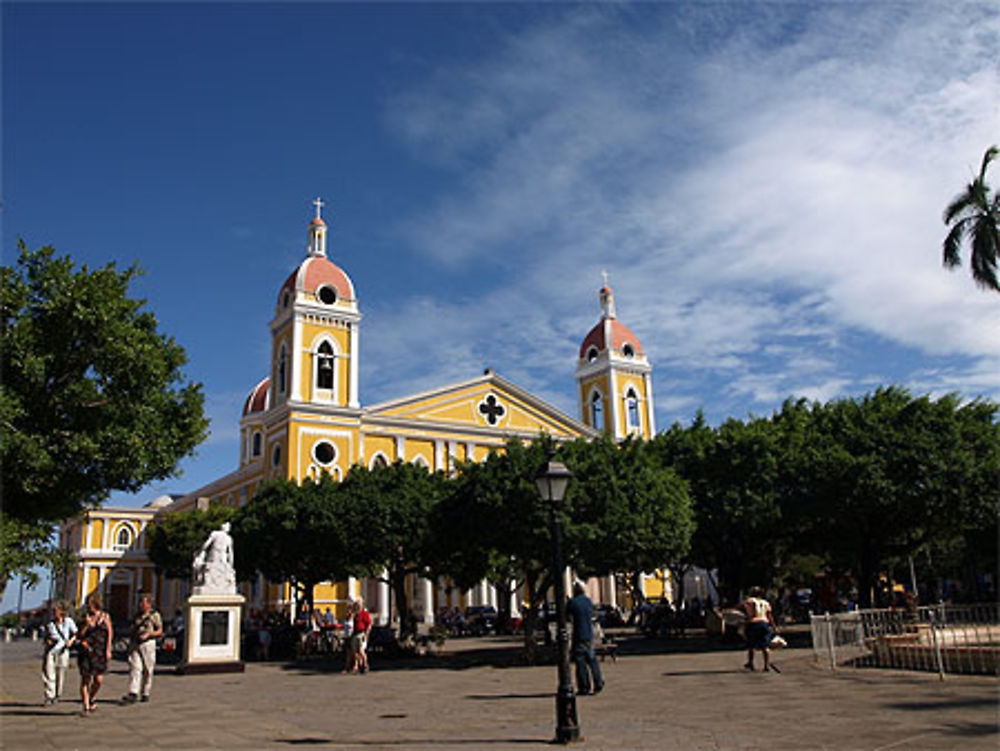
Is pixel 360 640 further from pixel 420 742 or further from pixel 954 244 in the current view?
pixel 954 244

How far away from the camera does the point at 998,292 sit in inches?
967

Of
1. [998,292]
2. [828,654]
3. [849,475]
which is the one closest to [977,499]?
[849,475]

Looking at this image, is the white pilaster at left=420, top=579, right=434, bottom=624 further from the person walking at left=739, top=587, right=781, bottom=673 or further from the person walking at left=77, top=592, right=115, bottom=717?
the person walking at left=77, top=592, right=115, bottom=717

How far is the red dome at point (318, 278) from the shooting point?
4624 centimetres

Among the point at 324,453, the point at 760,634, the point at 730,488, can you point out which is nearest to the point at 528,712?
the point at 760,634

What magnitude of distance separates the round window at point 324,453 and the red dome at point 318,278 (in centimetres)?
832

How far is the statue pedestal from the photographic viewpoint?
Result: 64.3ft

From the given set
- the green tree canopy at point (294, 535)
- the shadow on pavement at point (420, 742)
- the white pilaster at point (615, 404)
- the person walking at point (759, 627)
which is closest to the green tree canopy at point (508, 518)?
the green tree canopy at point (294, 535)

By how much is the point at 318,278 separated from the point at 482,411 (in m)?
12.8

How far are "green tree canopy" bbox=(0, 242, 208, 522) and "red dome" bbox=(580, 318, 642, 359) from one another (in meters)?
43.9

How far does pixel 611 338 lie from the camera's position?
5844 centimetres

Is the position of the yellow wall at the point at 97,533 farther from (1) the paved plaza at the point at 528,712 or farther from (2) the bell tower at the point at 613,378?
(1) the paved plaza at the point at 528,712

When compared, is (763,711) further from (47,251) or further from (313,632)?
(313,632)

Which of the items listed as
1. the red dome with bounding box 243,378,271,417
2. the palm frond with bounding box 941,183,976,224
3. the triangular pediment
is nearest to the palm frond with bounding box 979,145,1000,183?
the palm frond with bounding box 941,183,976,224
